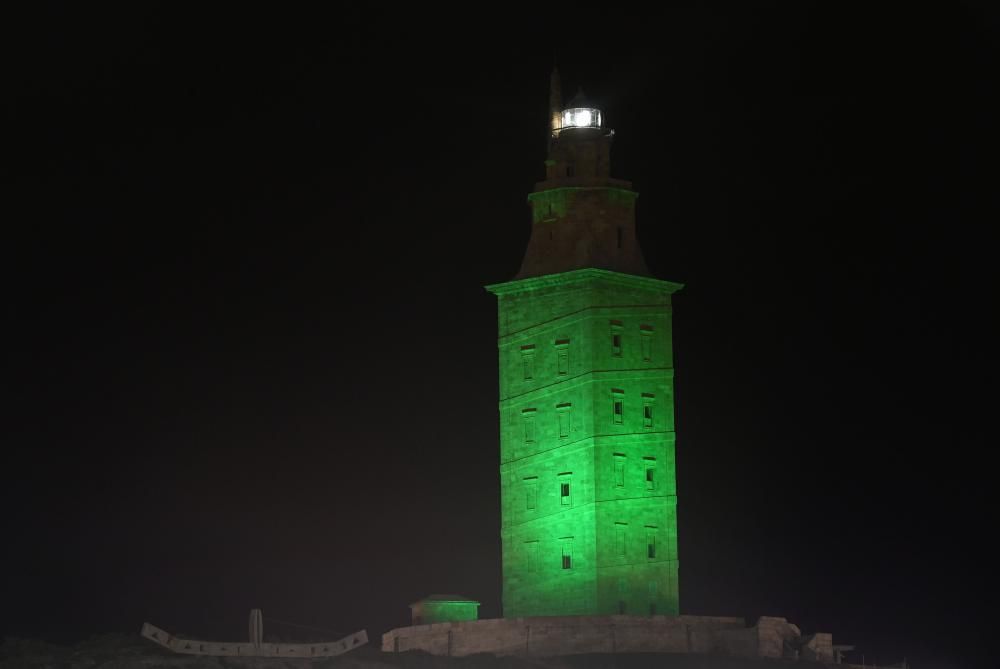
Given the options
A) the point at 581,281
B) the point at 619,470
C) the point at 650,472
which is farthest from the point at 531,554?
the point at 581,281

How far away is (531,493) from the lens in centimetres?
9269

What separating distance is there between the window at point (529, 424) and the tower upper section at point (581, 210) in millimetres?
4626

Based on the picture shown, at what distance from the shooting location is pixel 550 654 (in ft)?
283

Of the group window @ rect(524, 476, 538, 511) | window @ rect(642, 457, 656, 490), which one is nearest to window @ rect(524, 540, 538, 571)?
window @ rect(524, 476, 538, 511)

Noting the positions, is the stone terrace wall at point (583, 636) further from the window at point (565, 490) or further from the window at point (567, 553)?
the window at point (565, 490)

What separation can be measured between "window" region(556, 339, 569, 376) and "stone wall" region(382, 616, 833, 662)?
9480 millimetres

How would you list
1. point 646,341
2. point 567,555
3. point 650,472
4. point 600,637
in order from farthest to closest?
point 646,341
point 650,472
point 567,555
point 600,637

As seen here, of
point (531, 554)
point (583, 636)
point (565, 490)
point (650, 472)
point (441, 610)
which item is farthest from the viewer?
point (650, 472)

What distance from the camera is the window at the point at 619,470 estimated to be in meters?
91.7

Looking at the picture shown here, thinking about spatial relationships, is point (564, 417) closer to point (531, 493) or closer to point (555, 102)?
point (531, 493)

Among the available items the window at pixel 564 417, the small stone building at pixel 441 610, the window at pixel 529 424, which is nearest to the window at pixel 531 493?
the window at pixel 529 424

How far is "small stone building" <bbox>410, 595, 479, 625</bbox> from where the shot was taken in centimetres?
8919

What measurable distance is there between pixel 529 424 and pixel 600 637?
9.27 metres

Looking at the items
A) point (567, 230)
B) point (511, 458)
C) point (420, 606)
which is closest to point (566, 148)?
point (567, 230)
